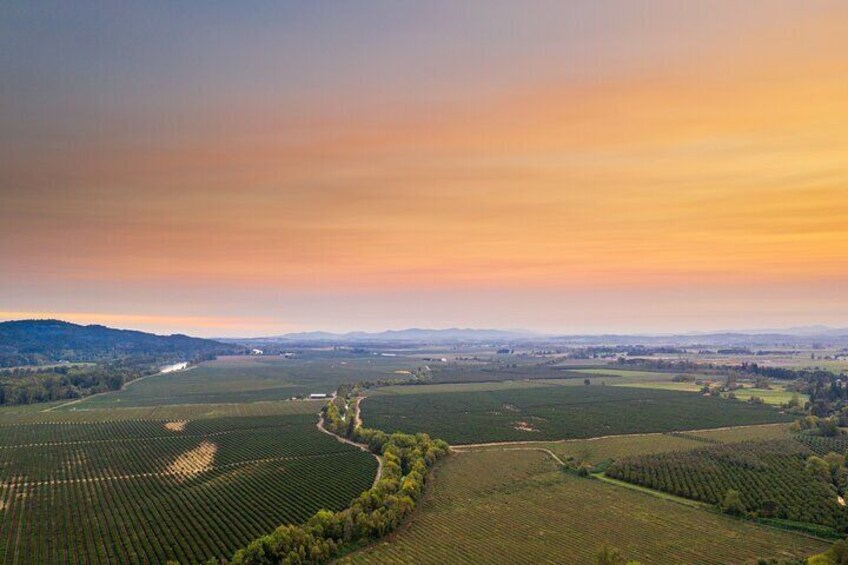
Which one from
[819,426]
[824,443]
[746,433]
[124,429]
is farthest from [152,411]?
[819,426]

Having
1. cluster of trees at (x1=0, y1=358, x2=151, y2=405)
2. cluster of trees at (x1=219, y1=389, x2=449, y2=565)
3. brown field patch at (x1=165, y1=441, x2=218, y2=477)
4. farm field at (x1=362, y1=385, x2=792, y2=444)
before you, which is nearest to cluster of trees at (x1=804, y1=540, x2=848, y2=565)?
cluster of trees at (x1=219, y1=389, x2=449, y2=565)

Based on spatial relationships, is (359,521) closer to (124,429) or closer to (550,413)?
(124,429)

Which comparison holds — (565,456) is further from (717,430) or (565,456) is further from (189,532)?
(189,532)

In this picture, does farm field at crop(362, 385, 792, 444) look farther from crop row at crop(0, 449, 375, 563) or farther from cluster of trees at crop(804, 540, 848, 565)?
cluster of trees at crop(804, 540, 848, 565)

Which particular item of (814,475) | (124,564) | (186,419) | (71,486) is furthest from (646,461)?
(186,419)

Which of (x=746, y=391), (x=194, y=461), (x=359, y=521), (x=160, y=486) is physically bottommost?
(x=359, y=521)

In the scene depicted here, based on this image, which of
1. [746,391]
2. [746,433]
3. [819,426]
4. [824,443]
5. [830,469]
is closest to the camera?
[830,469]

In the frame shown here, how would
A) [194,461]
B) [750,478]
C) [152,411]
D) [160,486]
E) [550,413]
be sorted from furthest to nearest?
[152,411], [550,413], [194,461], [750,478], [160,486]
